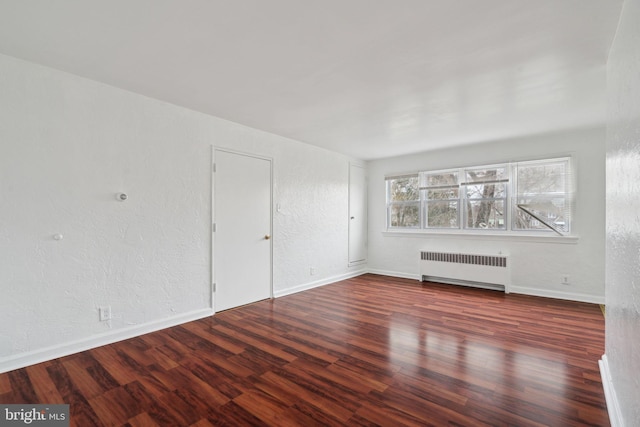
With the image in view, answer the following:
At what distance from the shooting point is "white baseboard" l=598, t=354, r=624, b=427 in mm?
1687

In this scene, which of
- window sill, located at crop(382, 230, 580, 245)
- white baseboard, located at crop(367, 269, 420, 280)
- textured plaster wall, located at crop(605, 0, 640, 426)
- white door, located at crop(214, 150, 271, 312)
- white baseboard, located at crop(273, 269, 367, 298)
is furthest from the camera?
white baseboard, located at crop(367, 269, 420, 280)

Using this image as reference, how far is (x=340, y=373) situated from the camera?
2.36 meters

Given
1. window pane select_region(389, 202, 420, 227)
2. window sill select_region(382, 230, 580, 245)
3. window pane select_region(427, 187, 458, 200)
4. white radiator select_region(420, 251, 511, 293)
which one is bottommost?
white radiator select_region(420, 251, 511, 293)

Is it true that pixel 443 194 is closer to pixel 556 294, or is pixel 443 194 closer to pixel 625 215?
pixel 556 294

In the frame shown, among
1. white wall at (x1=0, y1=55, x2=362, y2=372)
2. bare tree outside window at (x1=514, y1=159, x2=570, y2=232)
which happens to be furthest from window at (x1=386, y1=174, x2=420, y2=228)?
white wall at (x1=0, y1=55, x2=362, y2=372)

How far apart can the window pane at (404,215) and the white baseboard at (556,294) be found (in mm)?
1981

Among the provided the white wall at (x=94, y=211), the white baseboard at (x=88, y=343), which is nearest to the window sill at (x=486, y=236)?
the white wall at (x=94, y=211)

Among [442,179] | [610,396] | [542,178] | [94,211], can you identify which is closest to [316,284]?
[442,179]

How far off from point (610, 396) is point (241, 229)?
12.5 ft

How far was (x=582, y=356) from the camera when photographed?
262 centimetres

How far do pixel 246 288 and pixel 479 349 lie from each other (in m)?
2.91

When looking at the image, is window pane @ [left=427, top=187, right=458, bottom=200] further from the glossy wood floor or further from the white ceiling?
the glossy wood floor

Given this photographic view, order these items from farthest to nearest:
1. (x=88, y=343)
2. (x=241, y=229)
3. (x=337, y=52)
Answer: (x=241, y=229) < (x=88, y=343) < (x=337, y=52)

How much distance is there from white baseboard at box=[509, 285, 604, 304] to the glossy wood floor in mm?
667
